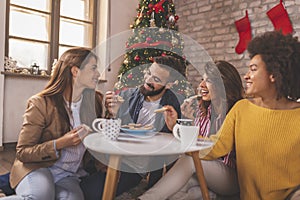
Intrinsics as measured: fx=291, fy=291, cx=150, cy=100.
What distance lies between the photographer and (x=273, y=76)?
1.11 metres

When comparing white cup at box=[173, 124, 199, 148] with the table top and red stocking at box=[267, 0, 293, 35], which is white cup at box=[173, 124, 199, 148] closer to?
the table top

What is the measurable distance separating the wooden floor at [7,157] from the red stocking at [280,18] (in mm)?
2868

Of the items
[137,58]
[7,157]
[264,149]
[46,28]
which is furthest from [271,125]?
[46,28]

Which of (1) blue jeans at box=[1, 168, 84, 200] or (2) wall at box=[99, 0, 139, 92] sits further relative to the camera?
(2) wall at box=[99, 0, 139, 92]

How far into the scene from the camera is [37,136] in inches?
44.2

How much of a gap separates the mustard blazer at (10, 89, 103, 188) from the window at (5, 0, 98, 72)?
2.26 m

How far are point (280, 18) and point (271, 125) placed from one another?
241 centimetres

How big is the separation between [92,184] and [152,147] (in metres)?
0.53

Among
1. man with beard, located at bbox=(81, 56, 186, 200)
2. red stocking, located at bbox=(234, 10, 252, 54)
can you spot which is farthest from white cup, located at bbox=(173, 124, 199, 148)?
red stocking, located at bbox=(234, 10, 252, 54)

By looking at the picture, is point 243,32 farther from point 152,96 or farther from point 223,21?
point 152,96

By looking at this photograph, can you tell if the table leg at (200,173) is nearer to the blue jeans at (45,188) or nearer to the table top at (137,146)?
the table top at (137,146)

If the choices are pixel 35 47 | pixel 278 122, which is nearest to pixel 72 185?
pixel 278 122

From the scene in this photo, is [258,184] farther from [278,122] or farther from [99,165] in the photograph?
[99,165]

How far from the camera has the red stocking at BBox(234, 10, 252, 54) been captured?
11.0 ft
